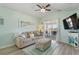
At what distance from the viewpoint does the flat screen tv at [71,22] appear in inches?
77.4

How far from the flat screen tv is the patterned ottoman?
57 centimetres

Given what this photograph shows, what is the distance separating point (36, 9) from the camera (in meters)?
1.95

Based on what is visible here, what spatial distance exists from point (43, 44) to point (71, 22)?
2.80 feet

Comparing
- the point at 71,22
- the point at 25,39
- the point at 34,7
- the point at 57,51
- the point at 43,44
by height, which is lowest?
the point at 57,51

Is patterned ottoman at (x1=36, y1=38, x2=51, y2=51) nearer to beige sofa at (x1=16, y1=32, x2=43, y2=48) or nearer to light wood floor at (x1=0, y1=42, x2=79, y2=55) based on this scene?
beige sofa at (x1=16, y1=32, x2=43, y2=48)

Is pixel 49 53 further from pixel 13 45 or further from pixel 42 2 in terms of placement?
pixel 42 2

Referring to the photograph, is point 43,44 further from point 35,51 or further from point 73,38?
point 73,38

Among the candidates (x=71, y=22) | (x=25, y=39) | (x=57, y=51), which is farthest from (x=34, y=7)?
(x=57, y=51)

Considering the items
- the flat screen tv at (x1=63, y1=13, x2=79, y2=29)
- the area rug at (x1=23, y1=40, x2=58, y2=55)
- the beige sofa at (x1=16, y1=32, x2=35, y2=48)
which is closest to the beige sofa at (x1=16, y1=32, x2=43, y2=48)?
the beige sofa at (x1=16, y1=32, x2=35, y2=48)

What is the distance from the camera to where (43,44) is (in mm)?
1984

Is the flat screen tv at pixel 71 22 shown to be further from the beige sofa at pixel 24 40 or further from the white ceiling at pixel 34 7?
the beige sofa at pixel 24 40

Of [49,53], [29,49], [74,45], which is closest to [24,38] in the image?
[29,49]

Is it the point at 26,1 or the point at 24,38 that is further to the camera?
the point at 24,38
